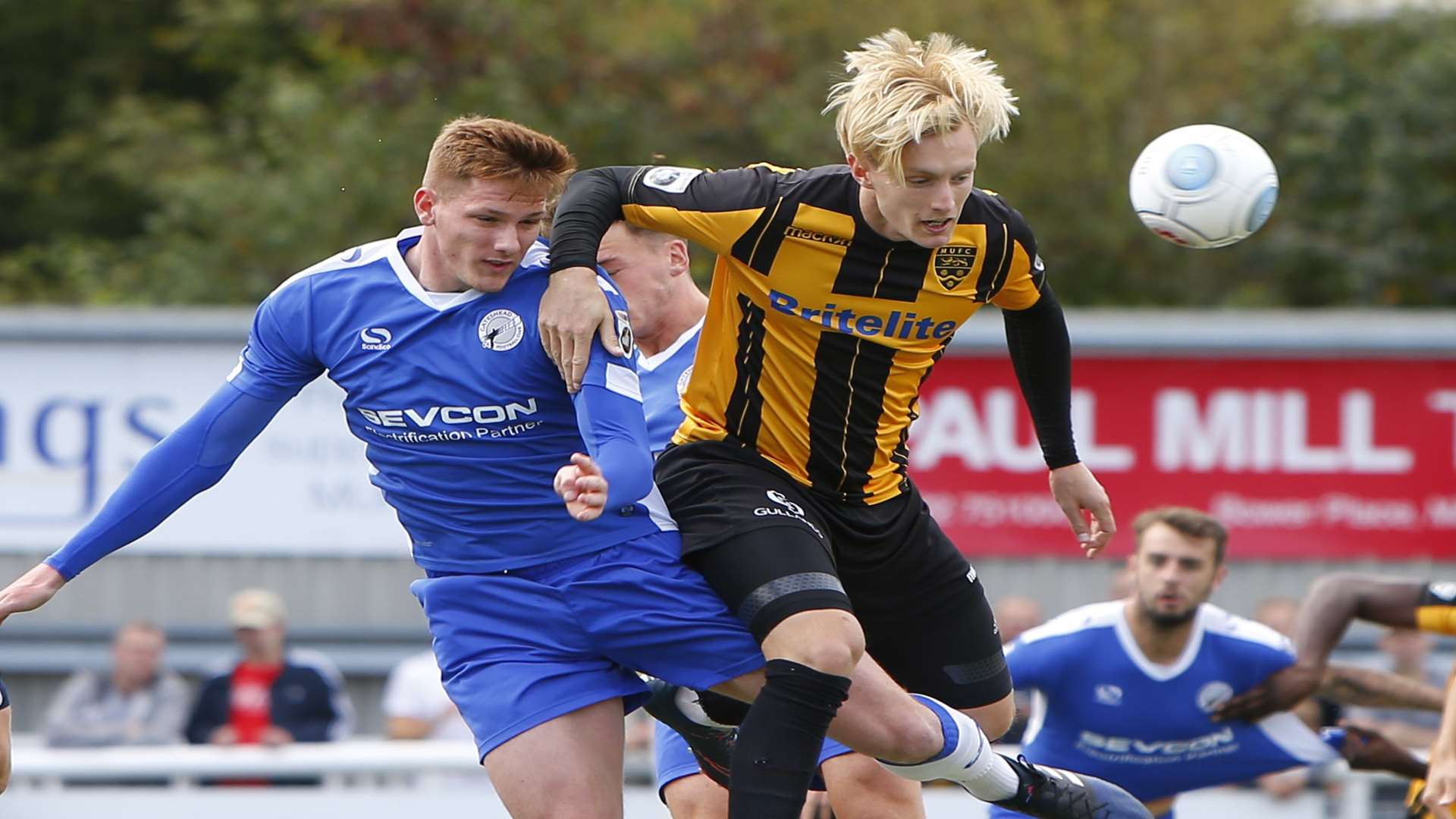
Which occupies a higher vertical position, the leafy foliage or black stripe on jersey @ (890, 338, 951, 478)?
the leafy foliage

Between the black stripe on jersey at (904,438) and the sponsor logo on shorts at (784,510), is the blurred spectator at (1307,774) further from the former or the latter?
the sponsor logo on shorts at (784,510)

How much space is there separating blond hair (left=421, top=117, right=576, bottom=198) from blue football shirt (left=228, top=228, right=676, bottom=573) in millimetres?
254

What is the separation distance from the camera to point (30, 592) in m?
4.45

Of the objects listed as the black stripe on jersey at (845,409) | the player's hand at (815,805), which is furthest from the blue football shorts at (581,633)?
the player's hand at (815,805)

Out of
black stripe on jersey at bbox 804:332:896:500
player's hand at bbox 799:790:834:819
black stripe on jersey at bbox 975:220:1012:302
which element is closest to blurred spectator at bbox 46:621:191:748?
player's hand at bbox 799:790:834:819

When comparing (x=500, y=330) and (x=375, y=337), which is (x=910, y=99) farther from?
(x=375, y=337)

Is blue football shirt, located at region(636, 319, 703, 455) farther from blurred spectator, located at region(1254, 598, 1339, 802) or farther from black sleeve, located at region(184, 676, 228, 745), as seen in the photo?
black sleeve, located at region(184, 676, 228, 745)

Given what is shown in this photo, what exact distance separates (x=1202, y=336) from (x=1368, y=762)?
5.08 metres

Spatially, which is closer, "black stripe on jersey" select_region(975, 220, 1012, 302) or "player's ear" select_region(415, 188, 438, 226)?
"player's ear" select_region(415, 188, 438, 226)

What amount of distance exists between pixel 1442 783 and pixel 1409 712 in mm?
3207

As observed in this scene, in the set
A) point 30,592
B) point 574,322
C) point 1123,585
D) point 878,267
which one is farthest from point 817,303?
point 1123,585

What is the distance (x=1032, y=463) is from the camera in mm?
11359

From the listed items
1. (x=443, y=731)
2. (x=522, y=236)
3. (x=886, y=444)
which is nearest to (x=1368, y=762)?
(x=886, y=444)

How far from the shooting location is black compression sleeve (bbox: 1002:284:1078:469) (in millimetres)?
5246
